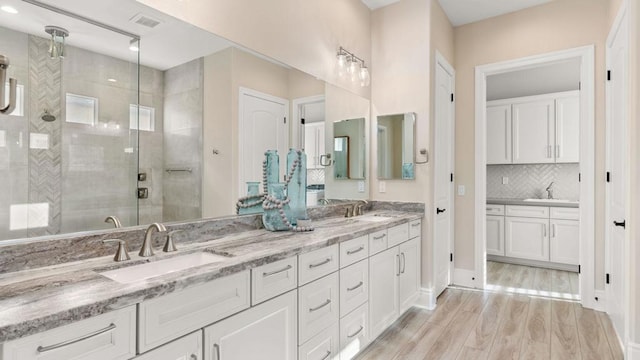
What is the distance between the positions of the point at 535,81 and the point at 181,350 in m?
5.21

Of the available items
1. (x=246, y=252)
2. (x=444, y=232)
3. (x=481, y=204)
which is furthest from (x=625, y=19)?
(x=246, y=252)

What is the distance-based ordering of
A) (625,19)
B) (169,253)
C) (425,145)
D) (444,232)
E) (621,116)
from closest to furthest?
(169,253) → (625,19) → (621,116) → (425,145) → (444,232)

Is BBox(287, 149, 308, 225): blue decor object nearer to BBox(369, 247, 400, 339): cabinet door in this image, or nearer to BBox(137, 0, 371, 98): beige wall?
BBox(369, 247, 400, 339): cabinet door

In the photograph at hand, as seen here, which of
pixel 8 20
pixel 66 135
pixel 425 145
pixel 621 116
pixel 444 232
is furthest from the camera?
pixel 444 232

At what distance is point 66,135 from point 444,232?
11.0ft

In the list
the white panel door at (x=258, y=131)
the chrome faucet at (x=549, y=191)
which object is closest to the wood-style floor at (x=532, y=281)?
the chrome faucet at (x=549, y=191)

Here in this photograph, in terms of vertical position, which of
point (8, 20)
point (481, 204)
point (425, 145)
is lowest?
point (481, 204)

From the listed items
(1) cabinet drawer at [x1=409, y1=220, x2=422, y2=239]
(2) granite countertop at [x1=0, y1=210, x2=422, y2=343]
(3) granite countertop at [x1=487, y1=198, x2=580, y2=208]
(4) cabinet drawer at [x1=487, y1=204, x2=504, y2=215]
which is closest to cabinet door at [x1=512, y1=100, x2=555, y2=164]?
(3) granite countertop at [x1=487, y1=198, x2=580, y2=208]

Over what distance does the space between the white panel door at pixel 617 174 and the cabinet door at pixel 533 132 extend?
2.04 m

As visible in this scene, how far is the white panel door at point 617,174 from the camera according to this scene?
94.2 inches

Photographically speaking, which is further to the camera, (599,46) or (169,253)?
(599,46)

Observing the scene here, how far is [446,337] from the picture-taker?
2.64m

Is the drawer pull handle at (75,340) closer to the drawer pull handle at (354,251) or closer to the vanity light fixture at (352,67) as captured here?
the drawer pull handle at (354,251)

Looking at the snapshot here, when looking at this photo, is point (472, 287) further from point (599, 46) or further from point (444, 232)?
point (599, 46)
